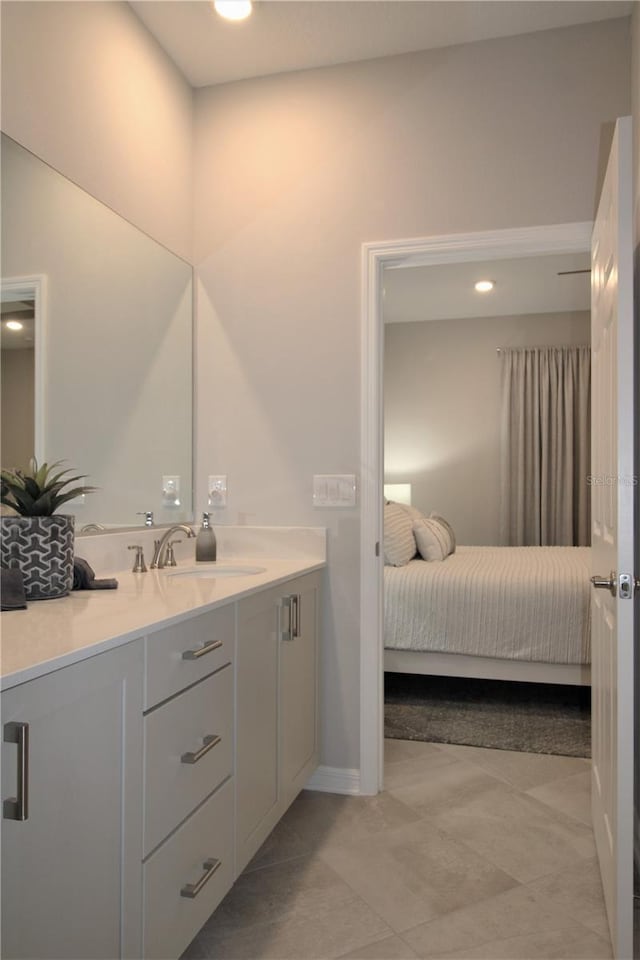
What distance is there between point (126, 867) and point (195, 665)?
40 cm

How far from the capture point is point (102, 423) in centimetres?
216

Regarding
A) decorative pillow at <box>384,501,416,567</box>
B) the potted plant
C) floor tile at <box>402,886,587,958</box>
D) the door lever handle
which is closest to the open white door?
the door lever handle

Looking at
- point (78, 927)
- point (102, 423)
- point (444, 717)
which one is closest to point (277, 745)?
point (78, 927)

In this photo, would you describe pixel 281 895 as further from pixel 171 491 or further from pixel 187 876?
pixel 171 491

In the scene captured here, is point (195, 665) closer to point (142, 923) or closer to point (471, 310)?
point (142, 923)

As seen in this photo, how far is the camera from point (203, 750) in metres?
1.48

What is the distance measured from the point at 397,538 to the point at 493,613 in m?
0.76

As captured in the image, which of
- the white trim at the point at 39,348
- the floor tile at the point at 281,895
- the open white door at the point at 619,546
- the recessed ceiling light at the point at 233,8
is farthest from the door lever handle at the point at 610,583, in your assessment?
the recessed ceiling light at the point at 233,8

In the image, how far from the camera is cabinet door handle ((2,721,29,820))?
2.97 feet

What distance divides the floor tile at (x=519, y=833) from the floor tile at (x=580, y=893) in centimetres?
3

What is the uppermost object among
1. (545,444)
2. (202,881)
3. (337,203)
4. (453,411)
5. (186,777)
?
(337,203)

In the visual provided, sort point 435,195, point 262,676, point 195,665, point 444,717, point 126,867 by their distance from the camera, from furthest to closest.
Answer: point 444,717
point 435,195
point 262,676
point 195,665
point 126,867

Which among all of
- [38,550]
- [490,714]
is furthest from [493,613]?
[38,550]

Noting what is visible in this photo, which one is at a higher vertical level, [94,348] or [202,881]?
[94,348]
